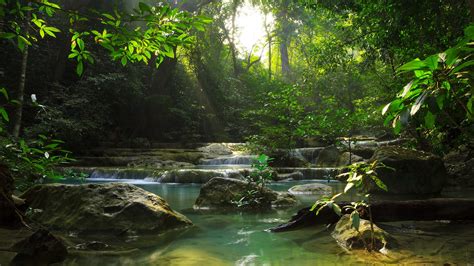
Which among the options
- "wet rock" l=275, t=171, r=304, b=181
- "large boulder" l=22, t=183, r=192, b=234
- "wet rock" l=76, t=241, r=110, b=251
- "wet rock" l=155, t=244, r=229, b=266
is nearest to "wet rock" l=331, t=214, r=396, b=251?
"wet rock" l=155, t=244, r=229, b=266

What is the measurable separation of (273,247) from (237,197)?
2904mm

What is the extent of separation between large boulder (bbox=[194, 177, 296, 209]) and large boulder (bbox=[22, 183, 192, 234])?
1619 mm

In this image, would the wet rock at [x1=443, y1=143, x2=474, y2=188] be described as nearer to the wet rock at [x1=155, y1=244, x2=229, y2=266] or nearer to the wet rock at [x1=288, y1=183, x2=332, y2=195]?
the wet rock at [x1=288, y1=183, x2=332, y2=195]

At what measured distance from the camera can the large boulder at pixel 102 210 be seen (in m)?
4.64

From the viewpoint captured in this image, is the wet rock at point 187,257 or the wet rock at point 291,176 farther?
the wet rock at point 291,176

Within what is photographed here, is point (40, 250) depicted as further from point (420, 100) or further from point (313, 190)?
point (313, 190)

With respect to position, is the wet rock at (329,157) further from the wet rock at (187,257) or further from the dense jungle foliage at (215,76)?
the wet rock at (187,257)

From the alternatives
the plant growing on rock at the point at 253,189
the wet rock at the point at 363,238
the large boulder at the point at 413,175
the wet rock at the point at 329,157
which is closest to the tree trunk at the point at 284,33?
the wet rock at the point at 329,157

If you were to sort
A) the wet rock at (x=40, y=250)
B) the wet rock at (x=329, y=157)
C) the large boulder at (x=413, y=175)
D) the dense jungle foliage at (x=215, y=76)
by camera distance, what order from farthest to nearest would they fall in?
the wet rock at (x=329, y=157), the large boulder at (x=413, y=175), the wet rock at (x=40, y=250), the dense jungle foliage at (x=215, y=76)

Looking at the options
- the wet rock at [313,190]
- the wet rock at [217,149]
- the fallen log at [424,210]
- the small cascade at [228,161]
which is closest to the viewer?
the fallen log at [424,210]

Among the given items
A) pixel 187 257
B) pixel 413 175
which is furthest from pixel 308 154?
pixel 187 257

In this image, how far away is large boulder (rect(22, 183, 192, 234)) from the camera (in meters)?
4.64

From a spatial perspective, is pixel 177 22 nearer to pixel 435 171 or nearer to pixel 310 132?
pixel 435 171

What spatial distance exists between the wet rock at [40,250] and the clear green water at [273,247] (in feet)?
0.43
